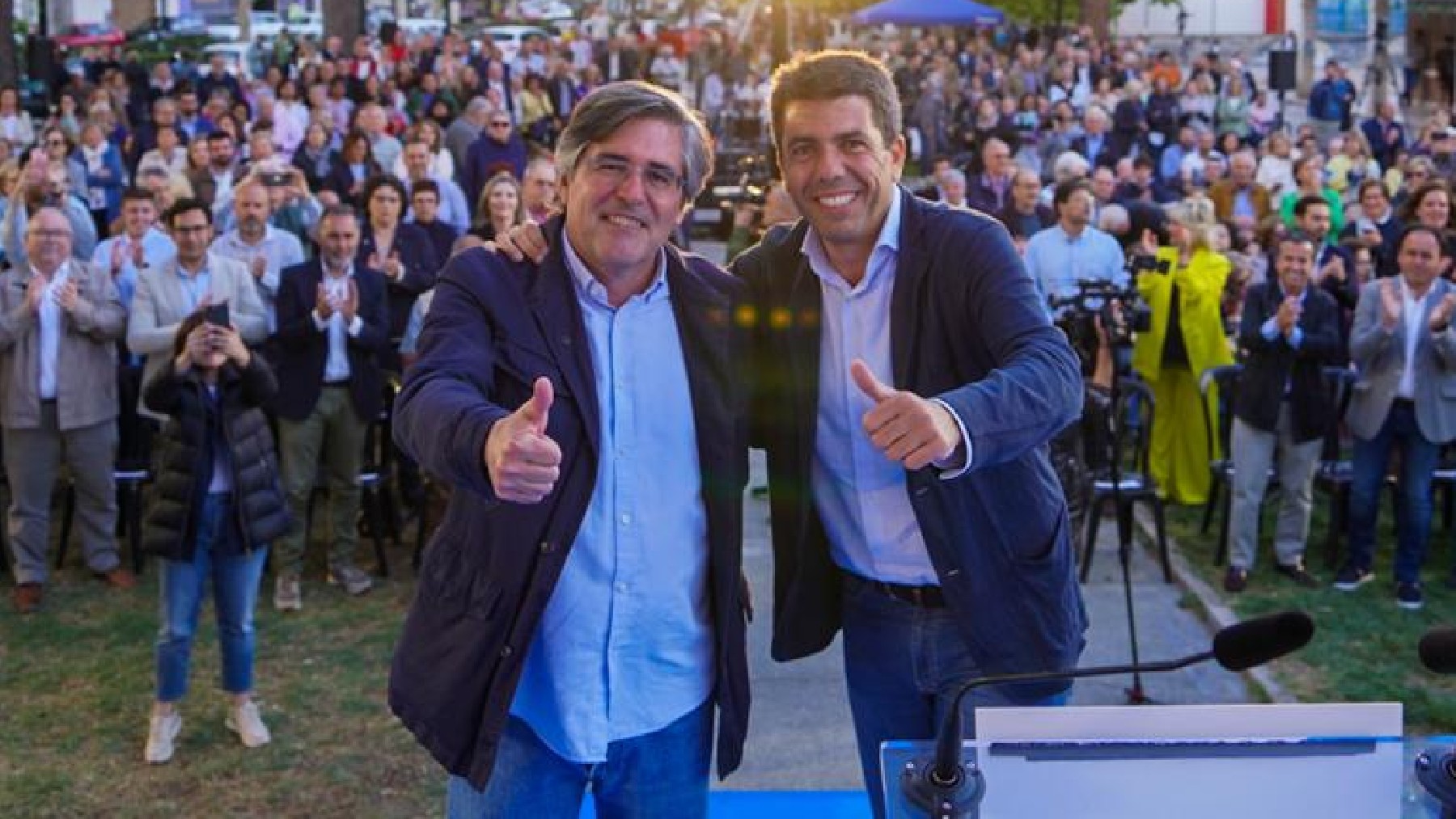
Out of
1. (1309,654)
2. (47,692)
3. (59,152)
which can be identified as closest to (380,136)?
(59,152)

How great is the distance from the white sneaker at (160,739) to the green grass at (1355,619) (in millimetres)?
3867

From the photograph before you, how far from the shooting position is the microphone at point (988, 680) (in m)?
2.19

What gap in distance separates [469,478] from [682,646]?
1.86 ft

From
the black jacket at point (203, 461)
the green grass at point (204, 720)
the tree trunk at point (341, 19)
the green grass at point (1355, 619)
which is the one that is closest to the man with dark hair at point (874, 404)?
the green grass at point (204, 720)

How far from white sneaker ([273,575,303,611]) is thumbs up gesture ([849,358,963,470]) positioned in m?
6.07

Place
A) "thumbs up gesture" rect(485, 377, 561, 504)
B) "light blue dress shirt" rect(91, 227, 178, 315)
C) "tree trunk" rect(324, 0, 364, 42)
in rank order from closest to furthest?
"thumbs up gesture" rect(485, 377, 561, 504)
"light blue dress shirt" rect(91, 227, 178, 315)
"tree trunk" rect(324, 0, 364, 42)

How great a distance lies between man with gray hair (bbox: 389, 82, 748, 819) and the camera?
2.76 meters

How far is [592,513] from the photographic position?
9.18 ft

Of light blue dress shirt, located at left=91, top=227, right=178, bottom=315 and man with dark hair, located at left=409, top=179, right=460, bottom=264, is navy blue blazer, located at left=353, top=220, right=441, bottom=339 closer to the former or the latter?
man with dark hair, located at left=409, top=179, right=460, bottom=264

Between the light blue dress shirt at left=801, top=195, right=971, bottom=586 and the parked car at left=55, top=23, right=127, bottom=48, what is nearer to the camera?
the light blue dress shirt at left=801, top=195, right=971, bottom=586

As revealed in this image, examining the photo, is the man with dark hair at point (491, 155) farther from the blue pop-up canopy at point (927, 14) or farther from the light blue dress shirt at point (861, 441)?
the blue pop-up canopy at point (927, 14)

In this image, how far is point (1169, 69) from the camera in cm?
2692

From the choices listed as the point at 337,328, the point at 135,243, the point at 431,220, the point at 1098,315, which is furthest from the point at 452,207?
the point at 1098,315

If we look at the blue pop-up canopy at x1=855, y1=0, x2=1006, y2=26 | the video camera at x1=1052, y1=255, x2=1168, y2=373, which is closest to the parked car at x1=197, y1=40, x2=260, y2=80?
the blue pop-up canopy at x1=855, y1=0, x2=1006, y2=26
